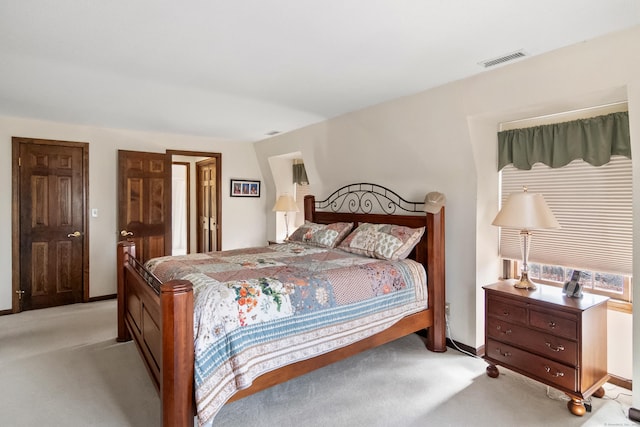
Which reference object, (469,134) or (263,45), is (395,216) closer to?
(469,134)

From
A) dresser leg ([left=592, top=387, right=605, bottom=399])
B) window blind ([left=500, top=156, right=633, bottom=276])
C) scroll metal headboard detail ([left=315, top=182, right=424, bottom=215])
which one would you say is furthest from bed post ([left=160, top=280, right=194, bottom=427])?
window blind ([left=500, top=156, right=633, bottom=276])

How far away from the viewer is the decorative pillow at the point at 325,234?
12.5 ft

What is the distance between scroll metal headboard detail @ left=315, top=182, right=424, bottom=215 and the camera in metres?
3.77

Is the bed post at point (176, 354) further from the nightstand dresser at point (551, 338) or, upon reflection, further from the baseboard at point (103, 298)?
the baseboard at point (103, 298)

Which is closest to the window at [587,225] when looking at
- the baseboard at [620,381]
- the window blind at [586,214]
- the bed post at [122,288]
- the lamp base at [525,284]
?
the window blind at [586,214]

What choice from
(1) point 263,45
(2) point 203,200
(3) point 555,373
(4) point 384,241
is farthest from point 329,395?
(2) point 203,200

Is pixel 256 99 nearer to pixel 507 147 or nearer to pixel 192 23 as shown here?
pixel 192 23

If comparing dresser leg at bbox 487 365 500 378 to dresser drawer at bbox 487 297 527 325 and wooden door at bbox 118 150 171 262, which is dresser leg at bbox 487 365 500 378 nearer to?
dresser drawer at bbox 487 297 527 325

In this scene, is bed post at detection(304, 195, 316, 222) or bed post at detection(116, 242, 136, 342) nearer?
bed post at detection(116, 242, 136, 342)

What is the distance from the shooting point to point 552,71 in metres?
2.45

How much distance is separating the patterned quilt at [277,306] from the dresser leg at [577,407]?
1.17 metres

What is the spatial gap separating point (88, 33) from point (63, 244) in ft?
11.2

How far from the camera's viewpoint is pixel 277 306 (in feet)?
7.25

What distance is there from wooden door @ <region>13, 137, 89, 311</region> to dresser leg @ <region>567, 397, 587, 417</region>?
526 cm
